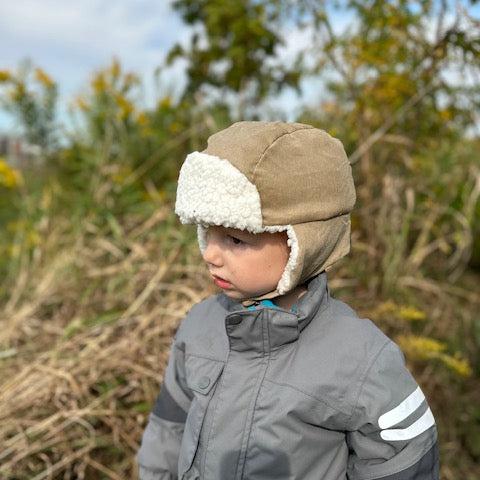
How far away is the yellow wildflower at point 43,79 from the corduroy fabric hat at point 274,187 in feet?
11.3

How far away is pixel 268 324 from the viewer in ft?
4.58

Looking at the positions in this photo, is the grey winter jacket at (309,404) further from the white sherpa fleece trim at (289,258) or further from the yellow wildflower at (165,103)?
the yellow wildflower at (165,103)

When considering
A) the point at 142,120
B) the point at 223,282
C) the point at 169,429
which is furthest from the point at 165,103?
the point at 223,282

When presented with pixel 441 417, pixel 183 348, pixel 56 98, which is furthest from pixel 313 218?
pixel 56 98

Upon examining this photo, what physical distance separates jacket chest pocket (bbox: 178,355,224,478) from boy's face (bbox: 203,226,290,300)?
218mm

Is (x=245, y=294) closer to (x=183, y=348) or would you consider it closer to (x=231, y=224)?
(x=231, y=224)

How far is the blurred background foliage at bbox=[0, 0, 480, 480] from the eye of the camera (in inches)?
94.4

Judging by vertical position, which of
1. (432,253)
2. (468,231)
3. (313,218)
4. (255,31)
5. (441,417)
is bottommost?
(441,417)

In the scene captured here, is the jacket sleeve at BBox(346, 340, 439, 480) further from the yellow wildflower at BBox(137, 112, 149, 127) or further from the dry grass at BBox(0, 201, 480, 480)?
the yellow wildflower at BBox(137, 112, 149, 127)

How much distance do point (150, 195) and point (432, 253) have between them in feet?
5.62

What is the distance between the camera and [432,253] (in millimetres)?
3781

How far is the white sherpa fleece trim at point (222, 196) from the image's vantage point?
1308mm

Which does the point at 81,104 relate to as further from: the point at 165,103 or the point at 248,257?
the point at 248,257

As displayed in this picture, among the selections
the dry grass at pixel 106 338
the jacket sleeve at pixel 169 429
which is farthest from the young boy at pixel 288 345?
the dry grass at pixel 106 338
